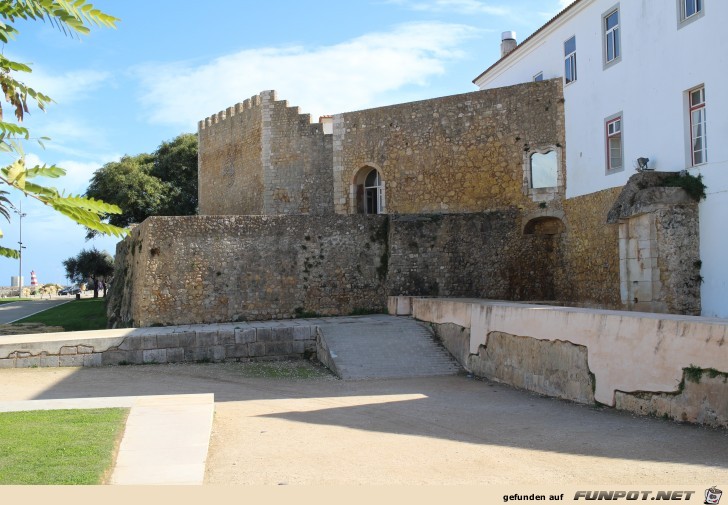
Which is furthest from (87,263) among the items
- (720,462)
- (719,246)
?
(720,462)

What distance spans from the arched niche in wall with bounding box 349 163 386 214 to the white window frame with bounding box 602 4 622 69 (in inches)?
320

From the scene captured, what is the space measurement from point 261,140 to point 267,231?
8.75 metres

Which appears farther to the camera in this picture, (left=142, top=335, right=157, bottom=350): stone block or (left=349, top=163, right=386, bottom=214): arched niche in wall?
(left=349, top=163, right=386, bottom=214): arched niche in wall

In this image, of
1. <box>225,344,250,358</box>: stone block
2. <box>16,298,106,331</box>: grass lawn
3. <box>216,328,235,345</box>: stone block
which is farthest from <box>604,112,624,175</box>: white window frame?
<box>16,298,106,331</box>: grass lawn

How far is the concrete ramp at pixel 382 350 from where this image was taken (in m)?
13.1

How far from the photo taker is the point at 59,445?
6453 mm

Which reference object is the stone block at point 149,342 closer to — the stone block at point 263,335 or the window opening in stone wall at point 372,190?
the stone block at point 263,335

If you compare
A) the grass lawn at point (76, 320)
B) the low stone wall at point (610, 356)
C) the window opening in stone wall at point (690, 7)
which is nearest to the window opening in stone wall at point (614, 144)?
the window opening in stone wall at point (690, 7)

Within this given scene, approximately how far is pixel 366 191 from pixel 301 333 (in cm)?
915

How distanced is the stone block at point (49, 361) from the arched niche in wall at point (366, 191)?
1126 cm

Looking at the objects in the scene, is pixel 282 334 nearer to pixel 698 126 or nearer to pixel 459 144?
pixel 459 144

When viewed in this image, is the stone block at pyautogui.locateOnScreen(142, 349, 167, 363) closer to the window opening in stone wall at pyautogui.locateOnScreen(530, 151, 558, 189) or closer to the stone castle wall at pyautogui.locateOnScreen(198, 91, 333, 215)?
the window opening in stone wall at pyautogui.locateOnScreen(530, 151, 558, 189)

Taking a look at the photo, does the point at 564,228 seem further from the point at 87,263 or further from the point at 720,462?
the point at 87,263

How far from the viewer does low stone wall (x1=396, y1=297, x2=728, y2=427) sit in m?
7.72
